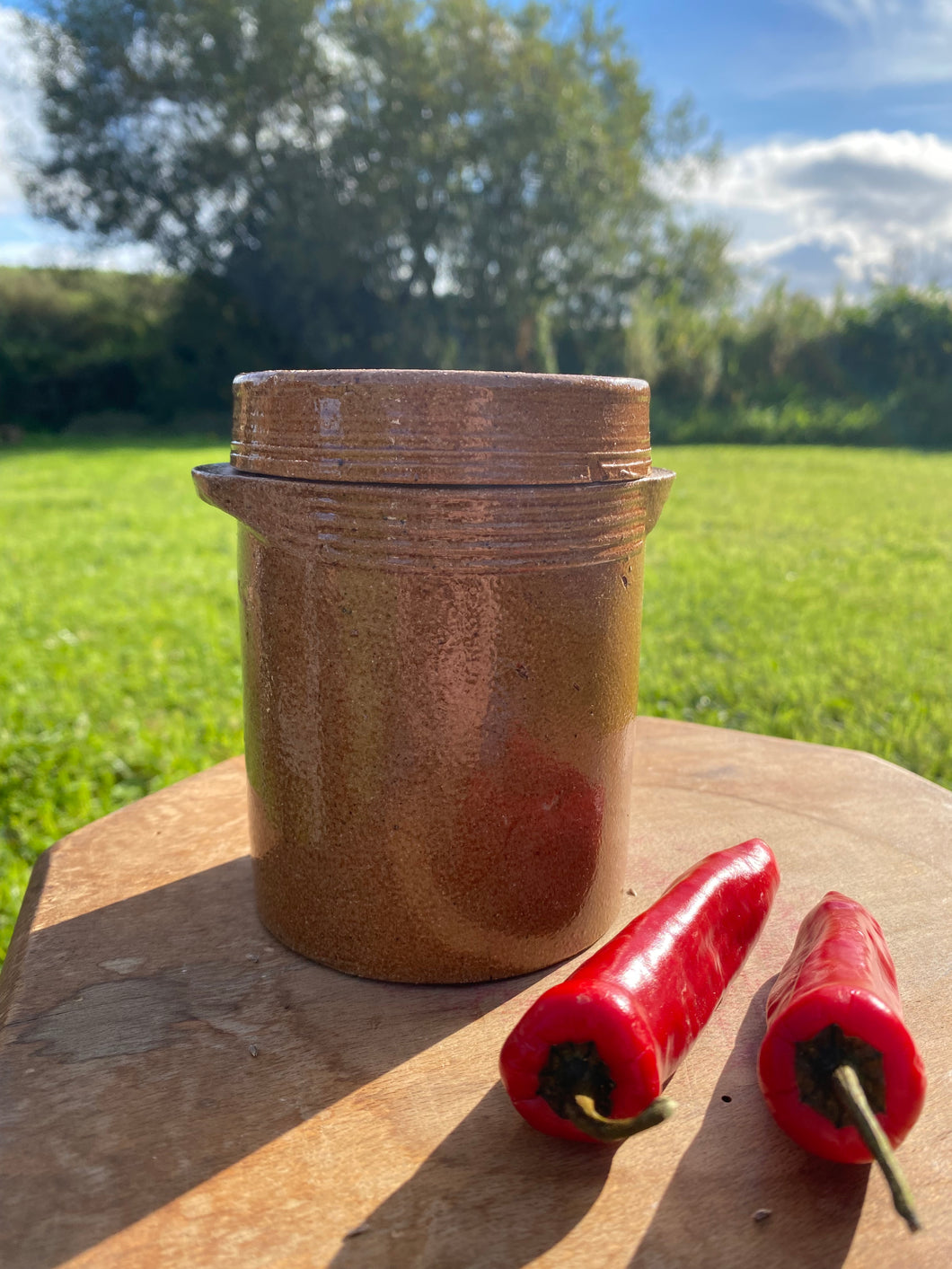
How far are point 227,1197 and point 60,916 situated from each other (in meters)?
0.66

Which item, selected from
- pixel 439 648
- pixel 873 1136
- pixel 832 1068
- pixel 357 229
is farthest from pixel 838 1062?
pixel 357 229

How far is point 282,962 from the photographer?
4.67 ft

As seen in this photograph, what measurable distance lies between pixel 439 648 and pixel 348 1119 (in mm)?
568

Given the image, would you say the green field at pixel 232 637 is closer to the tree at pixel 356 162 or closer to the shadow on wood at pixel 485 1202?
the shadow on wood at pixel 485 1202

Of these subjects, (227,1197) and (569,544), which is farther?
(569,544)

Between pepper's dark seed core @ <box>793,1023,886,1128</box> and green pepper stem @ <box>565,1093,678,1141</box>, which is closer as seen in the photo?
green pepper stem @ <box>565,1093,678,1141</box>

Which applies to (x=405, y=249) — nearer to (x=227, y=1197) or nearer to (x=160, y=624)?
(x=160, y=624)

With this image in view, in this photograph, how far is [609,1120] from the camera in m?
0.98

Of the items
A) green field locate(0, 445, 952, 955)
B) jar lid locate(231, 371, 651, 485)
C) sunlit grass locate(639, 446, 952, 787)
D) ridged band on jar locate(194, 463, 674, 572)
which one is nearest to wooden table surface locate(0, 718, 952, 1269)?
ridged band on jar locate(194, 463, 674, 572)

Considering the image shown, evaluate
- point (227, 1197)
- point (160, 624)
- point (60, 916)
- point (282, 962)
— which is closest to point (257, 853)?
point (282, 962)

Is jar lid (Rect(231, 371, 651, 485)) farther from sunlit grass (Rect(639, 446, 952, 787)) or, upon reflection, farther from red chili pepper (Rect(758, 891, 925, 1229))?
sunlit grass (Rect(639, 446, 952, 787))

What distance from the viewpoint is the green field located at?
4.13 metres

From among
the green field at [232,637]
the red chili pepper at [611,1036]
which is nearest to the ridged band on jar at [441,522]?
the red chili pepper at [611,1036]

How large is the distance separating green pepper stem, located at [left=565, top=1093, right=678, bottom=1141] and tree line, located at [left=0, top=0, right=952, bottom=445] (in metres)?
18.9
